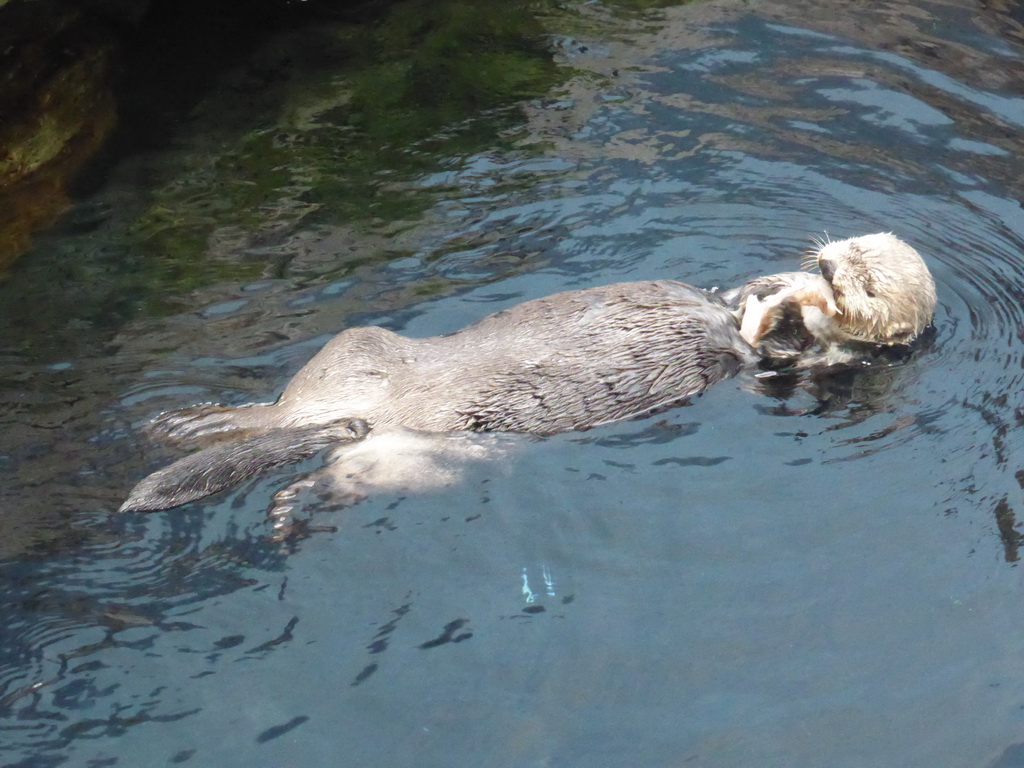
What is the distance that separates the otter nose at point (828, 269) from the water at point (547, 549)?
18.1 inches

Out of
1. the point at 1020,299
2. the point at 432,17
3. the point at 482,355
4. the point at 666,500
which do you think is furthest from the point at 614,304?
the point at 432,17

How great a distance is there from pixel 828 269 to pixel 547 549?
6.20 ft

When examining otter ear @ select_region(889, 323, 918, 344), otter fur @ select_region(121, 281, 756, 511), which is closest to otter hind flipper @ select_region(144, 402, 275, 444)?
otter fur @ select_region(121, 281, 756, 511)

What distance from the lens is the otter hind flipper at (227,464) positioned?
332cm

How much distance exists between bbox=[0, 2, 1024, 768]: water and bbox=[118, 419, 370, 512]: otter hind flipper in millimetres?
222

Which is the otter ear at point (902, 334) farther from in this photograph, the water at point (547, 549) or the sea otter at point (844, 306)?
the water at point (547, 549)

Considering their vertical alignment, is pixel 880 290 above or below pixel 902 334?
above

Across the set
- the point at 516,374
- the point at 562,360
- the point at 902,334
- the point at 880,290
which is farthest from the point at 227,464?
the point at 902,334

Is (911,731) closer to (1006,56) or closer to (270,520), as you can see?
(270,520)

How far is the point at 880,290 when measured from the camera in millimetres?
4277

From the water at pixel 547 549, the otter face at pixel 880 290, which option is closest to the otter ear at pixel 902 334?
the otter face at pixel 880 290

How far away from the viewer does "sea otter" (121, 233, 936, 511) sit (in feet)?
12.6

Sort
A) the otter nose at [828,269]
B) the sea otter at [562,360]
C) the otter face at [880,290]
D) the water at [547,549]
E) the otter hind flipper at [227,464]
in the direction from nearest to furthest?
1. the water at [547,549]
2. the otter hind flipper at [227,464]
3. the sea otter at [562,360]
4. the otter face at [880,290]
5. the otter nose at [828,269]

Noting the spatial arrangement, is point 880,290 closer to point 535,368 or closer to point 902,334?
point 902,334
